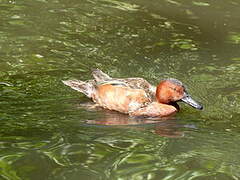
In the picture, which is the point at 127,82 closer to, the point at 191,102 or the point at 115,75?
the point at 191,102

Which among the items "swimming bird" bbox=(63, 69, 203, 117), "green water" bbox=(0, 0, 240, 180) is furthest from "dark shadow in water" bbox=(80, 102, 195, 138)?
"swimming bird" bbox=(63, 69, 203, 117)

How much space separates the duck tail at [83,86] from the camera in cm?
961

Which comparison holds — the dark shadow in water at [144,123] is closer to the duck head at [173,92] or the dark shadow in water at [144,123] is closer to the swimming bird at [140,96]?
the swimming bird at [140,96]

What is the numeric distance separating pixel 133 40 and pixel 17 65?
279 centimetres

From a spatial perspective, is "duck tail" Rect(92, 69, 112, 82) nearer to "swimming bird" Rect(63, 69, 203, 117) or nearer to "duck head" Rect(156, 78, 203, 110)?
"swimming bird" Rect(63, 69, 203, 117)

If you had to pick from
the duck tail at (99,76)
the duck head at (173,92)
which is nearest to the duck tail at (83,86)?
the duck tail at (99,76)

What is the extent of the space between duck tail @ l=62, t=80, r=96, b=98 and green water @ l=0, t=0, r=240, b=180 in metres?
0.16

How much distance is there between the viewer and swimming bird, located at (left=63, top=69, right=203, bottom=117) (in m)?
9.16

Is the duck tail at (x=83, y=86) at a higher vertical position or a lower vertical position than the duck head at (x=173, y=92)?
lower

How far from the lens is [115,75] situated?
10594 mm

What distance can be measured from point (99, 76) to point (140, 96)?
933mm

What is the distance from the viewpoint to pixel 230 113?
914 centimetres

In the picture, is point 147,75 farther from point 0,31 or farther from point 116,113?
point 0,31

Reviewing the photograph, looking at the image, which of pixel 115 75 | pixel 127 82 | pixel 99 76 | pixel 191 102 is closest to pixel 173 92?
pixel 191 102
